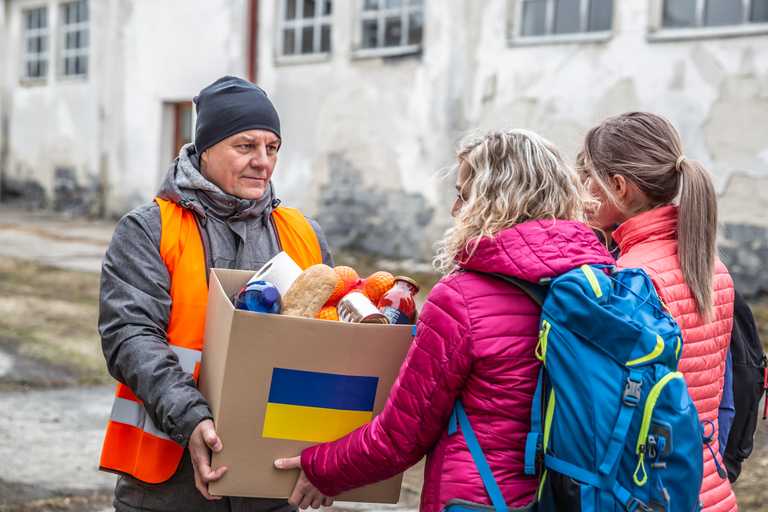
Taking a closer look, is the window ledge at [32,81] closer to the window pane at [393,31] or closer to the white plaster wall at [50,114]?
the white plaster wall at [50,114]

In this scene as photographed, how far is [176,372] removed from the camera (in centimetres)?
217

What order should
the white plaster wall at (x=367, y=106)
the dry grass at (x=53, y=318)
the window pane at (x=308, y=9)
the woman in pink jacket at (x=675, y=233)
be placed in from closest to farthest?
the woman in pink jacket at (x=675, y=233), the dry grass at (x=53, y=318), the white plaster wall at (x=367, y=106), the window pane at (x=308, y=9)

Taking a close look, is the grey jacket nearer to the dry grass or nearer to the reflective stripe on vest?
the reflective stripe on vest

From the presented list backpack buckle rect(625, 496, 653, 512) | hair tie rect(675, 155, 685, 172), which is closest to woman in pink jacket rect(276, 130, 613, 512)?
backpack buckle rect(625, 496, 653, 512)

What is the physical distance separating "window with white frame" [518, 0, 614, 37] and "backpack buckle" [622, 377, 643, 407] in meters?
8.23

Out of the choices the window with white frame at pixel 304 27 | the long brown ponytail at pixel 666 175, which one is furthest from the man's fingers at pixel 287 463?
the window with white frame at pixel 304 27

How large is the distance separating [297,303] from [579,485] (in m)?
0.73

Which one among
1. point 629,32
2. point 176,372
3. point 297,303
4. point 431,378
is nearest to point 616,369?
point 431,378

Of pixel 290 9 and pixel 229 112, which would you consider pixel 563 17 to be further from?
pixel 229 112

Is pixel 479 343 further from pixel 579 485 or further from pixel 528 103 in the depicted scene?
pixel 528 103

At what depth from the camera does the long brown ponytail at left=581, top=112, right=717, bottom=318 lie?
2.28 m

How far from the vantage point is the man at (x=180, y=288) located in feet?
7.05

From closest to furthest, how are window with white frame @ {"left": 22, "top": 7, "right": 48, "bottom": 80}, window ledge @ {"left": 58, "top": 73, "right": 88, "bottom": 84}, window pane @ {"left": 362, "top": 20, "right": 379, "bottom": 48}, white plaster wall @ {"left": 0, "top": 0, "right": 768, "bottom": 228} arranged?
white plaster wall @ {"left": 0, "top": 0, "right": 768, "bottom": 228}
window pane @ {"left": 362, "top": 20, "right": 379, "bottom": 48}
window ledge @ {"left": 58, "top": 73, "right": 88, "bottom": 84}
window with white frame @ {"left": 22, "top": 7, "right": 48, "bottom": 80}

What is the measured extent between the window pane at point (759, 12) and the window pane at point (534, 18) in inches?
88.3
